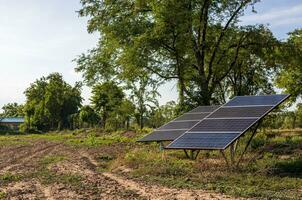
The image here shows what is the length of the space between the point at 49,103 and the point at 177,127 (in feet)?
206

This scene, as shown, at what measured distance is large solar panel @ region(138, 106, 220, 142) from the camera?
75.3ft

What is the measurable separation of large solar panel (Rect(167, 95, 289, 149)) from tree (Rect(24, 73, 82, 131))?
62472mm

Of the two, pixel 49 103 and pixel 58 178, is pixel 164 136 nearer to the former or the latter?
pixel 58 178

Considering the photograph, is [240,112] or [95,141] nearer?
[240,112]

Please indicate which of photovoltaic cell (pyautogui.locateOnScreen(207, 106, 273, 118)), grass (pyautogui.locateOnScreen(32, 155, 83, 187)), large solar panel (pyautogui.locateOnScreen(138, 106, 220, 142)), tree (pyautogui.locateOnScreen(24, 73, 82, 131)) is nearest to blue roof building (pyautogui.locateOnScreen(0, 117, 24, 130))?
tree (pyautogui.locateOnScreen(24, 73, 82, 131))

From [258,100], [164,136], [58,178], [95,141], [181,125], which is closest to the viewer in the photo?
[58,178]

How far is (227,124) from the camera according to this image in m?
18.5

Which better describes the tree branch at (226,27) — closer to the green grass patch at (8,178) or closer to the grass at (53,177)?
the grass at (53,177)

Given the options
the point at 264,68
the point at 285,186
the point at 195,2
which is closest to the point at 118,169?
the point at 285,186

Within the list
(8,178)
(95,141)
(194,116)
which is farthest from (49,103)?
(8,178)

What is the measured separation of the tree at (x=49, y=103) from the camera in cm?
8410

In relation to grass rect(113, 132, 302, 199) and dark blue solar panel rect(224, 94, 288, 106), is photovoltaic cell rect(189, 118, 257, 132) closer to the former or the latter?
grass rect(113, 132, 302, 199)

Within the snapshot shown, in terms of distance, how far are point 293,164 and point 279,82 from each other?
35.3 metres

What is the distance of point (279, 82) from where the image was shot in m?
51.9
